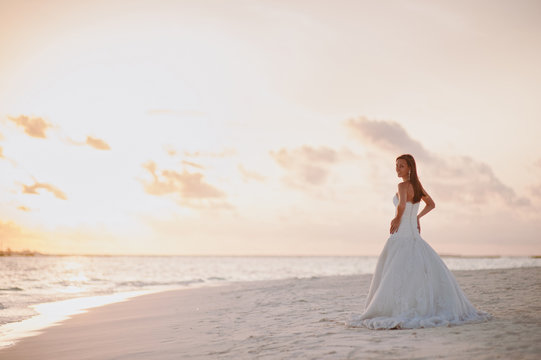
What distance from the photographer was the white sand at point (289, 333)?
6555 mm

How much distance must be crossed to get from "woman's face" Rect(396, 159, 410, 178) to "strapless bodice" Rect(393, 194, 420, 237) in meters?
0.45

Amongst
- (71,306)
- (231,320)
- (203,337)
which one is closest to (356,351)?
(203,337)

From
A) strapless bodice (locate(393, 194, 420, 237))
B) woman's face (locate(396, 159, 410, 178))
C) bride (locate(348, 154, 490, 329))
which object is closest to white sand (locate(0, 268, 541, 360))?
bride (locate(348, 154, 490, 329))

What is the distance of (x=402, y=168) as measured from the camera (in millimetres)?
8875

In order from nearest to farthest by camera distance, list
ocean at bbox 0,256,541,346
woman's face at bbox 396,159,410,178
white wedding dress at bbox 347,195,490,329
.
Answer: white wedding dress at bbox 347,195,490,329 → woman's face at bbox 396,159,410,178 → ocean at bbox 0,256,541,346

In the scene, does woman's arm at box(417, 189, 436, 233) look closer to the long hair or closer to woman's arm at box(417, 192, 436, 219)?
woman's arm at box(417, 192, 436, 219)

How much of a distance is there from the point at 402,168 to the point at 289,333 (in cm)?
383

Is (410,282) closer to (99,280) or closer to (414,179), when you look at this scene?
(414,179)

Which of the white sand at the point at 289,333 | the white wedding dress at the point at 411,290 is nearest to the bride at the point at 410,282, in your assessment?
the white wedding dress at the point at 411,290

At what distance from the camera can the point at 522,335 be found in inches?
273

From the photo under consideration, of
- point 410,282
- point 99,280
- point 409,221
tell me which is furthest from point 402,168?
point 99,280

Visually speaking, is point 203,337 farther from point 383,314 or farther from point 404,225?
point 404,225

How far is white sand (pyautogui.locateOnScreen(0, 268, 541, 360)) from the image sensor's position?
655cm

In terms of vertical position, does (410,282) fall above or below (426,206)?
below
